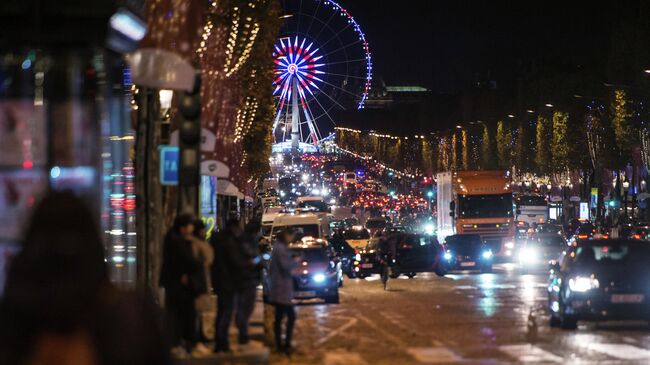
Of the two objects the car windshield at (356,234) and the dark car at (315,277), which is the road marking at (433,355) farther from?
the car windshield at (356,234)

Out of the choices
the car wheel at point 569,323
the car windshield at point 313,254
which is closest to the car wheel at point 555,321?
the car wheel at point 569,323

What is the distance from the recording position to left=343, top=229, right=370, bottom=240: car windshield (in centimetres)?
5775

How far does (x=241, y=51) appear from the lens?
47.3m

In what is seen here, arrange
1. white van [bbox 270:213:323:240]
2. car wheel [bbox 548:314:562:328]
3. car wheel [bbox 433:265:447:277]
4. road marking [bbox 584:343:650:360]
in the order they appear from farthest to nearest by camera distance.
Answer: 1. car wheel [bbox 433:265:447:277]
2. white van [bbox 270:213:323:240]
3. car wheel [bbox 548:314:562:328]
4. road marking [bbox 584:343:650:360]

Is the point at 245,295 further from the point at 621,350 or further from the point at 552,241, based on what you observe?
the point at 552,241

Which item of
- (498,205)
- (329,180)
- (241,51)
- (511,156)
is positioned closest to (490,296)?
(241,51)

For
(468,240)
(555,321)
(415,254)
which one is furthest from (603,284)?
(468,240)

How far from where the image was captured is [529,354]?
18812 mm

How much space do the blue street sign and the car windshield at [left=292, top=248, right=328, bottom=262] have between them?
13.3m

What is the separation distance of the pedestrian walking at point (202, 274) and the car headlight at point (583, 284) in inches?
280

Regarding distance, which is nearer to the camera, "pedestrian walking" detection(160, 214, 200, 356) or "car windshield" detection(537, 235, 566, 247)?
"pedestrian walking" detection(160, 214, 200, 356)

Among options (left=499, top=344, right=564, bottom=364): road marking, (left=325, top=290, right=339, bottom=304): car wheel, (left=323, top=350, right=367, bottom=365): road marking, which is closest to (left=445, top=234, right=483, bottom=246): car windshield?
(left=325, top=290, right=339, bottom=304): car wheel

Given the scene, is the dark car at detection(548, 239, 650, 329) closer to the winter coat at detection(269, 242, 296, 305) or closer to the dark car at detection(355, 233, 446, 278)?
the winter coat at detection(269, 242, 296, 305)

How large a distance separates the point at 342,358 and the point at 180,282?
3.13 m
